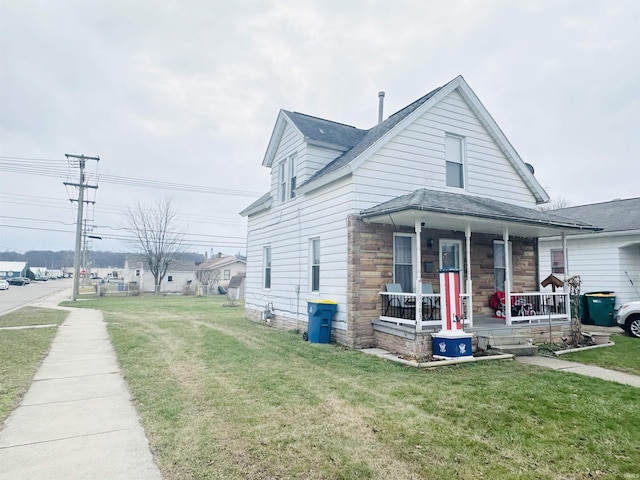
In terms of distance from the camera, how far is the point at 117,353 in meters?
8.22

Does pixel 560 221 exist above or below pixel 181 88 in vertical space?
below

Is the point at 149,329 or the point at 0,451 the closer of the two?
the point at 0,451

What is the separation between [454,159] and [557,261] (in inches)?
340

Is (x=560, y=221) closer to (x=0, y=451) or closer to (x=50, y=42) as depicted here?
(x=0, y=451)

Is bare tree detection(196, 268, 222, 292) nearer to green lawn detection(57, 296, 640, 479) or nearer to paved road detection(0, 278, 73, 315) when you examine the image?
paved road detection(0, 278, 73, 315)

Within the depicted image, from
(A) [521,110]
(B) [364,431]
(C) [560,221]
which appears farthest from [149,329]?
(A) [521,110]

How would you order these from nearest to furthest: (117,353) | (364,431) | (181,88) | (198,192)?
(364,431) < (117,353) < (181,88) < (198,192)

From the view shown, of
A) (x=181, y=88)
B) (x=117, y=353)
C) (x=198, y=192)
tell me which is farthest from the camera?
(x=198, y=192)

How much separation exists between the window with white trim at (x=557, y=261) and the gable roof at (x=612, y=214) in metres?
1.74

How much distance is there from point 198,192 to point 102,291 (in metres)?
13.1

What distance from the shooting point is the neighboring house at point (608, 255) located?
13.5m

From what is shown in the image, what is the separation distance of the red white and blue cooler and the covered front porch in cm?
16

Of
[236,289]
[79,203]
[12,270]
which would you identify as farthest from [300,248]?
[12,270]

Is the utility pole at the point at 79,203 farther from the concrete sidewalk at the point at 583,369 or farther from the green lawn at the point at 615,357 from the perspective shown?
the green lawn at the point at 615,357
